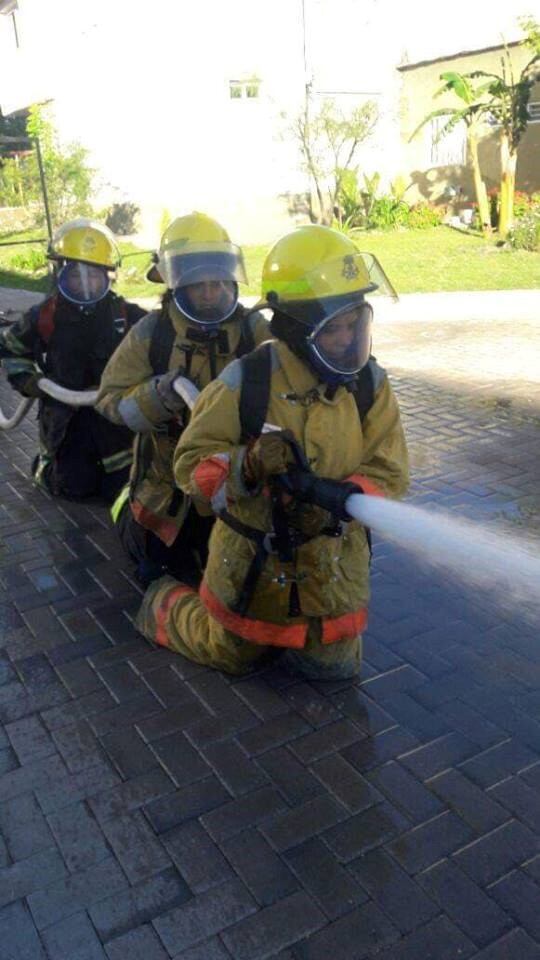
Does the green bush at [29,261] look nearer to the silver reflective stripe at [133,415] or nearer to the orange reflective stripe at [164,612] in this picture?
the silver reflective stripe at [133,415]

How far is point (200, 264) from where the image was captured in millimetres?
3805

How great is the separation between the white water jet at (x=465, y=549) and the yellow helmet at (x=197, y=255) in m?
1.30

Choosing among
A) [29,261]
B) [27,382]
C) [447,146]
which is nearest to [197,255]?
[27,382]

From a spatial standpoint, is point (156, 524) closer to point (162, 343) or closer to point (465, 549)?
point (162, 343)

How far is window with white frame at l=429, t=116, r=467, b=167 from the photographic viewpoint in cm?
2278

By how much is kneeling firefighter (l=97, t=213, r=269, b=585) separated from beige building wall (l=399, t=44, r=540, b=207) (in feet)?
63.1

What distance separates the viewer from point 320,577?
10.9 feet

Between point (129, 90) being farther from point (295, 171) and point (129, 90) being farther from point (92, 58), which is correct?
point (295, 171)

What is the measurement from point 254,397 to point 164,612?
125 centimetres

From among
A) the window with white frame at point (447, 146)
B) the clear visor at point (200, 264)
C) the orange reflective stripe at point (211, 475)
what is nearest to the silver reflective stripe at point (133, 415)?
the clear visor at point (200, 264)

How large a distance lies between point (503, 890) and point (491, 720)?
2.70ft

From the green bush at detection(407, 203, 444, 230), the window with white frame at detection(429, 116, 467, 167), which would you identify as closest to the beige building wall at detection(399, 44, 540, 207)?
the window with white frame at detection(429, 116, 467, 167)

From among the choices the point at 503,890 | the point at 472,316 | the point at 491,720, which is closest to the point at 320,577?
the point at 491,720

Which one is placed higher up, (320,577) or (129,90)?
(129,90)
